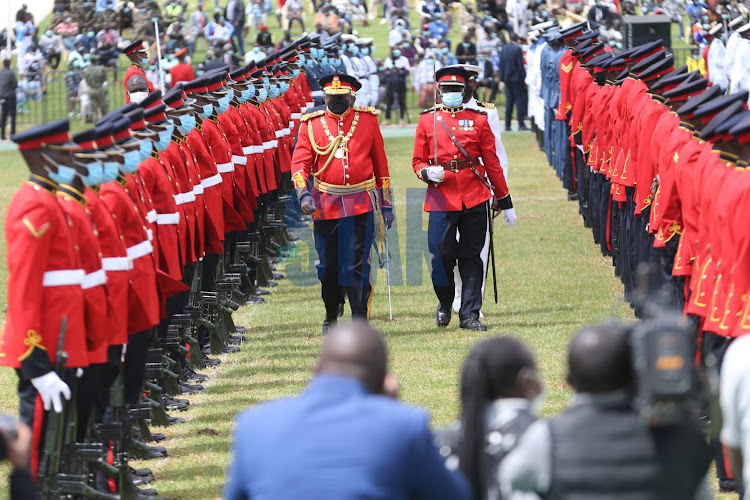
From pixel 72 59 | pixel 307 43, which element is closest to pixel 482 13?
pixel 72 59

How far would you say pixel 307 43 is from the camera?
22719 mm

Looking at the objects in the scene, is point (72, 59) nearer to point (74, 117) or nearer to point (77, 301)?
point (74, 117)

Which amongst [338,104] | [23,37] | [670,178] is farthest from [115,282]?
[23,37]

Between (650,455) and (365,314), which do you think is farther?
(365,314)

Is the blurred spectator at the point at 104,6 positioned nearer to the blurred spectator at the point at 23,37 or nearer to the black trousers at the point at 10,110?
the blurred spectator at the point at 23,37

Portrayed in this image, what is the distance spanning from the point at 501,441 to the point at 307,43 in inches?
740

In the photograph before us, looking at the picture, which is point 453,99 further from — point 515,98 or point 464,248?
point 515,98

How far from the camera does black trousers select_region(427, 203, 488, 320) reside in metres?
12.2

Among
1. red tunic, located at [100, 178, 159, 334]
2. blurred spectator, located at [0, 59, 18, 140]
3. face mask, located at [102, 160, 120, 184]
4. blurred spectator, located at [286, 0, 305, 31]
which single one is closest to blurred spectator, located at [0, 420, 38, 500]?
face mask, located at [102, 160, 120, 184]

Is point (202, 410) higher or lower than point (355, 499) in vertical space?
lower

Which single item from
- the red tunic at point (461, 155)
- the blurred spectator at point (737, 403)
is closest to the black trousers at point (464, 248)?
the red tunic at point (461, 155)

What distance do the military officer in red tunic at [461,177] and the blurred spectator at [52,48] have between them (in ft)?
100

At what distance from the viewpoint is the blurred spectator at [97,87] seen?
105 ft

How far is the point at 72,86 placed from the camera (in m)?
36.3
